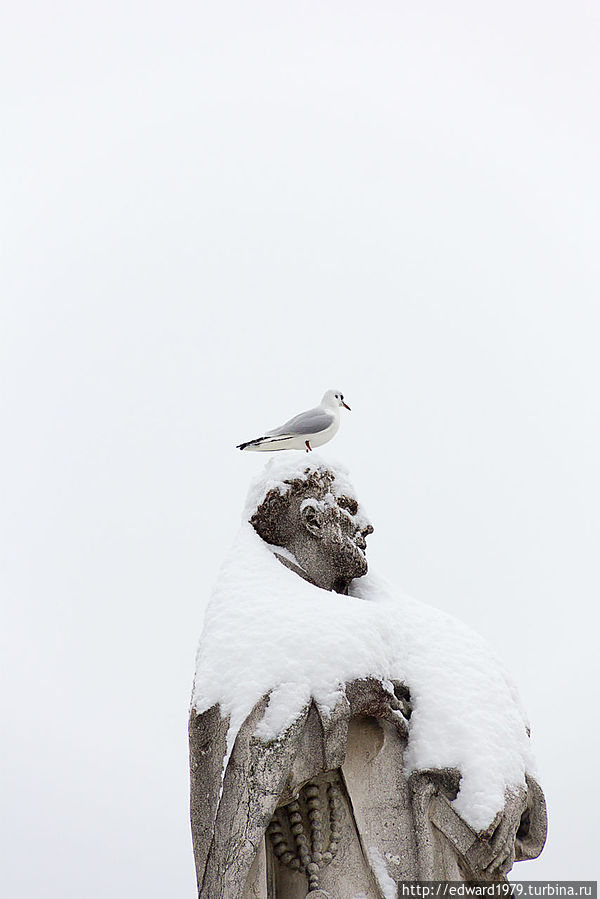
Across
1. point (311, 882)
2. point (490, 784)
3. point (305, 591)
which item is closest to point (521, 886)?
point (490, 784)

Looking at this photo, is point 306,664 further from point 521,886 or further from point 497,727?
point 521,886

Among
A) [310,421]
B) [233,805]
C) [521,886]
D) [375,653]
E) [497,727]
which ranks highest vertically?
[310,421]

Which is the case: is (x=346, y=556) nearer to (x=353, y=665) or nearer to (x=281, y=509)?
(x=281, y=509)

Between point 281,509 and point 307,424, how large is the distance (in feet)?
2.25

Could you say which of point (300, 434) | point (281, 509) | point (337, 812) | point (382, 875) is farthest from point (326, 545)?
point (382, 875)

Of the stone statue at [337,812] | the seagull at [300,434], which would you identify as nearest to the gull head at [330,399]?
the seagull at [300,434]

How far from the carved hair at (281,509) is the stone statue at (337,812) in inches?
43.1

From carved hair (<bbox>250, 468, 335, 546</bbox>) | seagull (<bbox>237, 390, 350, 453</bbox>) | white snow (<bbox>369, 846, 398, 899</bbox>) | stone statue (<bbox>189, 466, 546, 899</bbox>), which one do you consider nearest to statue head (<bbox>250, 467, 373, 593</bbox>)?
carved hair (<bbox>250, 468, 335, 546</bbox>)

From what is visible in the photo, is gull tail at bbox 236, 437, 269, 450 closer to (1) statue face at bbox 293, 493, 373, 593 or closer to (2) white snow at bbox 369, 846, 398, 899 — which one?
(1) statue face at bbox 293, 493, 373, 593

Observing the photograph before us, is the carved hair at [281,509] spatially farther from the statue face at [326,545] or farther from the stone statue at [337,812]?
the stone statue at [337,812]

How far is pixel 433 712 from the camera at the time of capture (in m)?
5.47

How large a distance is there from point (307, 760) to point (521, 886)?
1519 millimetres

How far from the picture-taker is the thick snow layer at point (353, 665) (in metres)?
5.12

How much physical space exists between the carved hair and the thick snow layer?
64 mm
